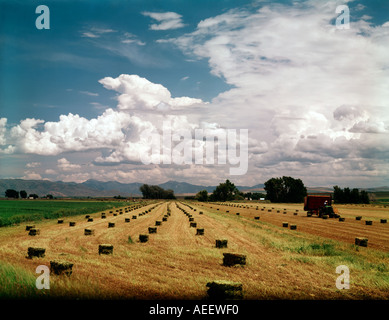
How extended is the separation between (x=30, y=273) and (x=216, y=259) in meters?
7.66

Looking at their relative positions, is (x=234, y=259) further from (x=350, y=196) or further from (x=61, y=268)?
(x=350, y=196)

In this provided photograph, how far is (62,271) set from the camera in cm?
1251

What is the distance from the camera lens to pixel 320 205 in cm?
4962

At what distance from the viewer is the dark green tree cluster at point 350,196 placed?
128 m

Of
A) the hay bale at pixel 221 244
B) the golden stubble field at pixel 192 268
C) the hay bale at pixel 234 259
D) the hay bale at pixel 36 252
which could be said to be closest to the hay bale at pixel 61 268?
the golden stubble field at pixel 192 268

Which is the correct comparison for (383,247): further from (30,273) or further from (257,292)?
(30,273)

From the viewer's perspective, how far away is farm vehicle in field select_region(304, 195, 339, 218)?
4503 cm

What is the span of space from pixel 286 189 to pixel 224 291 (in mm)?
149174

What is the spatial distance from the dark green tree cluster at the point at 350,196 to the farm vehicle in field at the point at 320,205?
287ft

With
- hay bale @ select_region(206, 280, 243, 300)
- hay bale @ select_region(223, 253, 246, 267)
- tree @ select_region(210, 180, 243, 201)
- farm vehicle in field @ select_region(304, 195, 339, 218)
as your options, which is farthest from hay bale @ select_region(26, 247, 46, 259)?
tree @ select_region(210, 180, 243, 201)

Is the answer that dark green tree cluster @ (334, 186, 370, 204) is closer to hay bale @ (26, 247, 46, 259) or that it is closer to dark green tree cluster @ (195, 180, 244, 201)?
dark green tree cluster @ (195, 180, 244, 201)

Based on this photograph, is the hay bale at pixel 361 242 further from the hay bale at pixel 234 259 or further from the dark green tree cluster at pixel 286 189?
the dark green tree cluster at pixel 286 189
